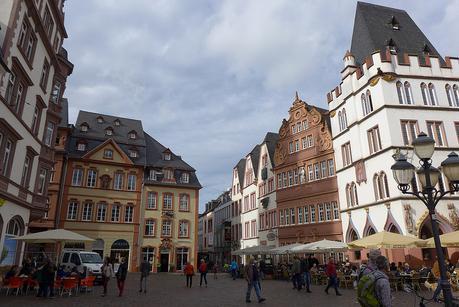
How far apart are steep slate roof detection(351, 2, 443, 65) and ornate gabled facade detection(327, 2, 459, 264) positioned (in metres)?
0.11

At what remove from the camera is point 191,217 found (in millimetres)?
45969

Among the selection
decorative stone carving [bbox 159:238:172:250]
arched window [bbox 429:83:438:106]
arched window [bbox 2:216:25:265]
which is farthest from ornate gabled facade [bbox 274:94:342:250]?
arched window [bbox 2:216:25:265]

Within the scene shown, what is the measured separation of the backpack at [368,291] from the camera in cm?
491

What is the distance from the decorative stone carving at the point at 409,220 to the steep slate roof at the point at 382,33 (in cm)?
1282

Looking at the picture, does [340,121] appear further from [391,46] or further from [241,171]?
[241,171]

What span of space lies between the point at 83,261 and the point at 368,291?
2180 cm

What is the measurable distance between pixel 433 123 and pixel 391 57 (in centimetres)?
611

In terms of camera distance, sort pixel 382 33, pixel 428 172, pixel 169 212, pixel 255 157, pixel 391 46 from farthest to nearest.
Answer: pixel 255 157, pixel 169 212, pixel 382 33, pixel 391 46, pixel 428 172

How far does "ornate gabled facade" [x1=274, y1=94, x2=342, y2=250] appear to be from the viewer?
33.3 metres

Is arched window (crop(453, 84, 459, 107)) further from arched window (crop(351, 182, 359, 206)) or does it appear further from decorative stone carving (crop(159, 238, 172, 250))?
decorative stone carving (crop(159, 238, 172, 250))

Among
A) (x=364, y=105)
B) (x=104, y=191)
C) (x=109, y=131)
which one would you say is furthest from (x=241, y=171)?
(x=364, y=105)

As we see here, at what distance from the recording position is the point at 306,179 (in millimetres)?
36188

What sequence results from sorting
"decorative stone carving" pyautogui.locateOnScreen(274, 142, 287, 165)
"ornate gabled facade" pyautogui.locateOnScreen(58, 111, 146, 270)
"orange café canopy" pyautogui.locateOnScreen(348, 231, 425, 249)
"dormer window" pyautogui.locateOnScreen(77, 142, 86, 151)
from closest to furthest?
"orange café canopy" pyautogui.locateOnScreen(348, 231, 425, 249) → "ornate gabled facade" pyautogui.locateOnScreen(58, 111, 146, 270) → "decorative stone carving" pyautogui.locateOnScreen(274, 142, 287, 165) → "dormer window" pyautogui.locateOnScreen(77, 142, 86, 151)

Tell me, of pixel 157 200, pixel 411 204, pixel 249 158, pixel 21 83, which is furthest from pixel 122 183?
pixel 411 204
